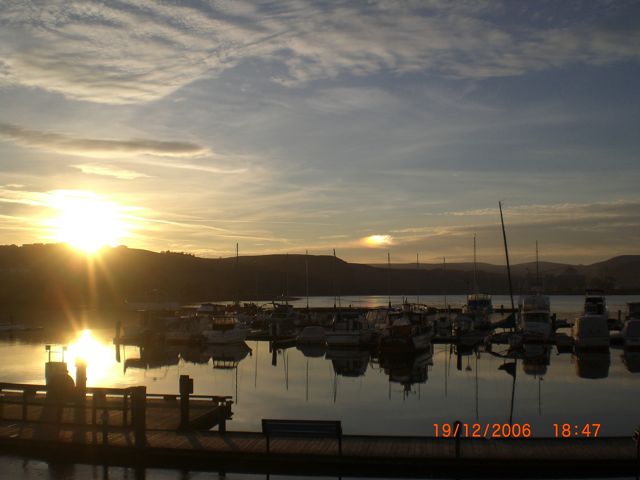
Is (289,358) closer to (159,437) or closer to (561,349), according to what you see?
(561,349)

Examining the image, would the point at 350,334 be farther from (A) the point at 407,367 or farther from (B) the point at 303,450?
(B) the point at 303,450

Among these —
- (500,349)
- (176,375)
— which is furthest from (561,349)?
(176,375)

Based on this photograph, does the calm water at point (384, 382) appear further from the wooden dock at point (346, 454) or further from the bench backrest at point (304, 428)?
the bench backrest at point (304, 428)

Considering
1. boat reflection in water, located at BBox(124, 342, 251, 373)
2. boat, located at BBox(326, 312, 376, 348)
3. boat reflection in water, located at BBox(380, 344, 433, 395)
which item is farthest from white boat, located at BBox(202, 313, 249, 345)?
boat reflection in water, located at BBox(380, 344, 433, 395)

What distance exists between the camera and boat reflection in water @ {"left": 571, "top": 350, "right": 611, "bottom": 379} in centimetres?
4200

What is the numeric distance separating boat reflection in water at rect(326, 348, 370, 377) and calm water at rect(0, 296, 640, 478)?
14 centimetres

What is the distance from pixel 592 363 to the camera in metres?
47.4

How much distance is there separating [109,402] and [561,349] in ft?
139

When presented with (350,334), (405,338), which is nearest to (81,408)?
(405,338)

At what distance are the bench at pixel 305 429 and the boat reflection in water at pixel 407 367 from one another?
17.9m

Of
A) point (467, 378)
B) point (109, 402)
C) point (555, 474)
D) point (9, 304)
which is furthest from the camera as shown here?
point (9, 304)

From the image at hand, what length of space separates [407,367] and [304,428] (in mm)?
29516

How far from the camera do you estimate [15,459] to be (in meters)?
17.7

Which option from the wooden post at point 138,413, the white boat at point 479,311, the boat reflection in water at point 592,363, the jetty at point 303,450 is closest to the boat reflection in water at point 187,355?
the boat reflection in water at point 592,363
